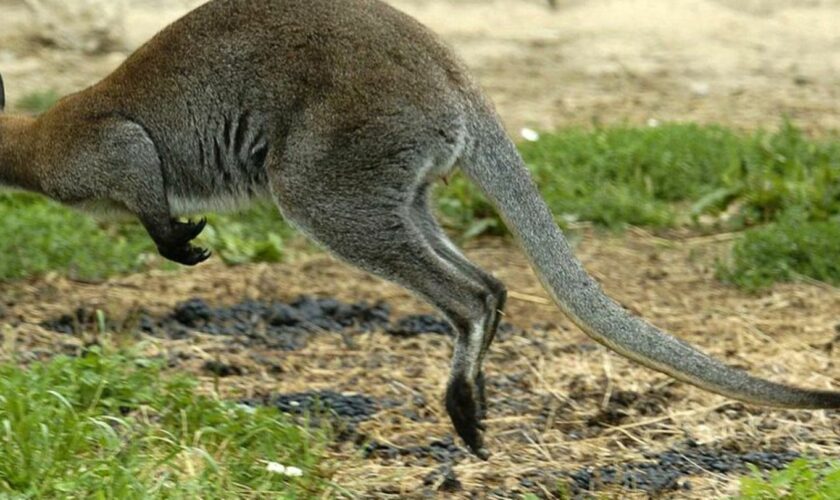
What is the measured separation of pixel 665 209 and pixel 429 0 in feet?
16.0

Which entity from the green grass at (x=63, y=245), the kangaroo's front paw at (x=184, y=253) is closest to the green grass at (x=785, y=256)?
the kangaroo's front paw at (x=184, y=253)

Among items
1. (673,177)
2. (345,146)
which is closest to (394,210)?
(345,146)

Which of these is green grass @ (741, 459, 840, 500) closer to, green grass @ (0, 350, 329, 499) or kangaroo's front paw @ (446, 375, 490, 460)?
kangaroo's front paw @ (446, 375, 490, 460)

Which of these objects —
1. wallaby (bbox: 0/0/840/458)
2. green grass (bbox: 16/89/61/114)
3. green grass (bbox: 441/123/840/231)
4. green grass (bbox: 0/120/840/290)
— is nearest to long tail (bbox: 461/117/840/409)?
wallaby (bbox: 0/0/840/458)

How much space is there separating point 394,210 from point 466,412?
2.67 feet

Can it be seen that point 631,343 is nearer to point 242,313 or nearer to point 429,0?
point 242,313

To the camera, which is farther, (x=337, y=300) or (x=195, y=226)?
(x=337, y=300)

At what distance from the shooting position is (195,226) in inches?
251

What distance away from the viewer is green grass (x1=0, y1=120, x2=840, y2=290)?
827 centimetres

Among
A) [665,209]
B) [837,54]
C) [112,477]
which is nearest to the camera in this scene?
[112,477]

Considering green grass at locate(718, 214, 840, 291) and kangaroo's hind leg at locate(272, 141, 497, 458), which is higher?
kangaroo's hind leg at locate(272, 141, 497, 458)

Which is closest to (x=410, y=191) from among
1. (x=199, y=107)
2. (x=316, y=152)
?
(x=316, y=152)

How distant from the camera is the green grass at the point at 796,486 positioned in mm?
4852

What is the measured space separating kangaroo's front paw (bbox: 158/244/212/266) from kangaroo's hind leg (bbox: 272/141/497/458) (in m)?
0.70
